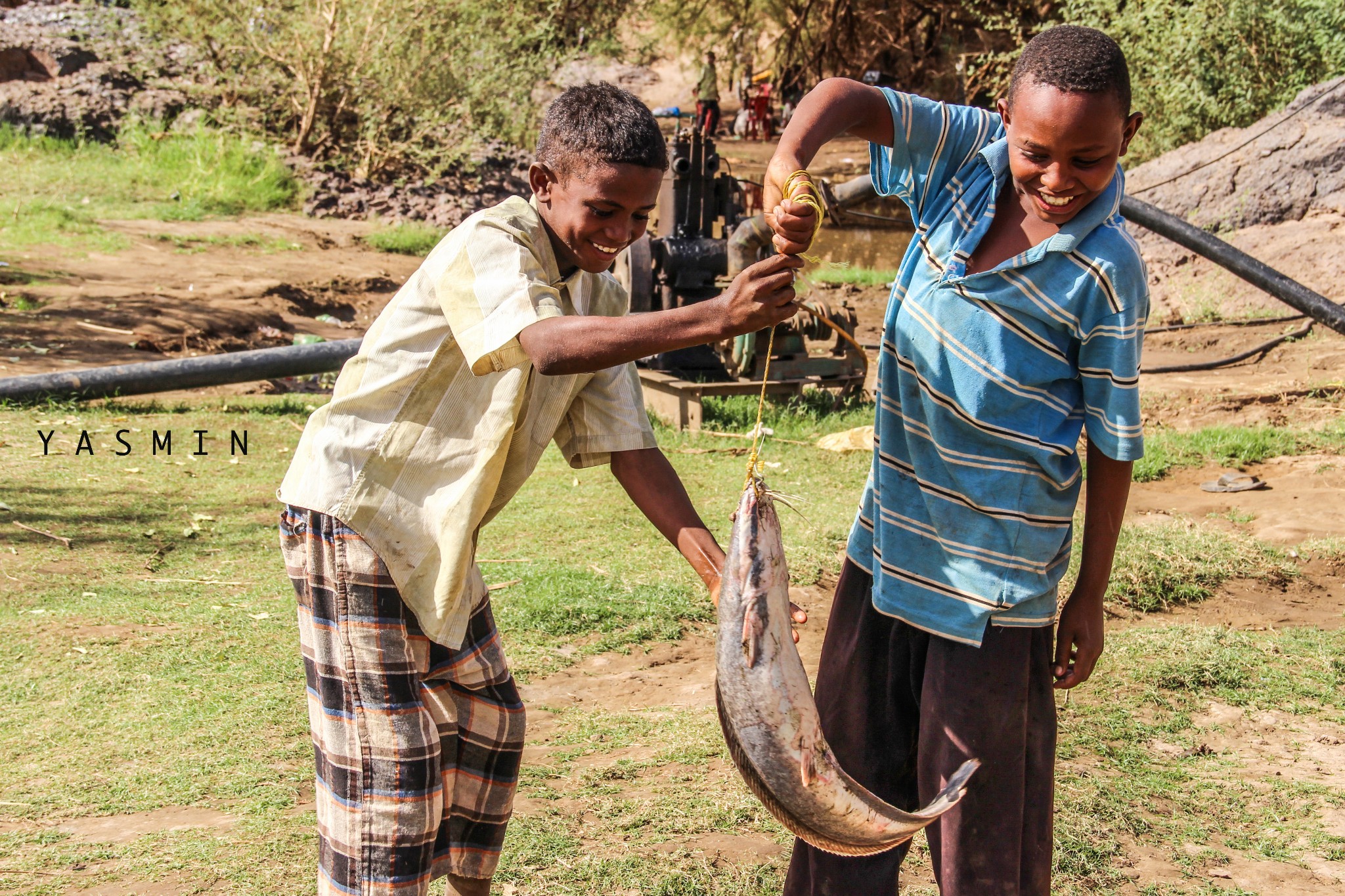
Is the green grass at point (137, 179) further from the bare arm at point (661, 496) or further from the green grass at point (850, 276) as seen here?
the bare arm at point (661, 496)

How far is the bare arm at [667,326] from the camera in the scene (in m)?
1.68

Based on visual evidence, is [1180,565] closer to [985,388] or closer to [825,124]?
[985,388]

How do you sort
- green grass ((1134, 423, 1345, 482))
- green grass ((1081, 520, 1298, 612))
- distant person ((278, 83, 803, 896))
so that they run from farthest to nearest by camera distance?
1. green grass ((1134, 423, 1345, 482))
2. green grass ((1081, 520, 1298, 612))
3. distant person ((278, 83, 803, 896))

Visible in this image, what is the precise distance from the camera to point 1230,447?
262 inches

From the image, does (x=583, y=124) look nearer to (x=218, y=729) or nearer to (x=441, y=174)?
(x=218, y=729)

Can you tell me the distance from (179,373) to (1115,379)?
638 centimetres

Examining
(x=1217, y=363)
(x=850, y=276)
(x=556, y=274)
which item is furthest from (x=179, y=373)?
(x=850, y=276)

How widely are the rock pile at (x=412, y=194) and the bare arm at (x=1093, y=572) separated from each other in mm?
13162

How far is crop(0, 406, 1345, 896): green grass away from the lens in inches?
113

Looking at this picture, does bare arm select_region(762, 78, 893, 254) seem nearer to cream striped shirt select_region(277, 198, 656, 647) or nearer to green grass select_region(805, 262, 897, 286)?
cream striped shirt select_region(277, 198, 656, 647)

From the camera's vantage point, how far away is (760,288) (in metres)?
1.68

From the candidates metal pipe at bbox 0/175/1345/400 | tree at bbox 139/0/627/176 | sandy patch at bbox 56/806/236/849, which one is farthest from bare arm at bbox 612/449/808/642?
tree at bbox 139/0/627/176

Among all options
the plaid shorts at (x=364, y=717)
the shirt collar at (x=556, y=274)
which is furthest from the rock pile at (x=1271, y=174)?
the plaid shorts at (x=364, y=717)

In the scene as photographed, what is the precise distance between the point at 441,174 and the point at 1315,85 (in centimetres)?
1071
